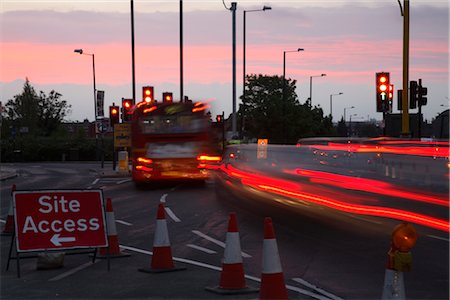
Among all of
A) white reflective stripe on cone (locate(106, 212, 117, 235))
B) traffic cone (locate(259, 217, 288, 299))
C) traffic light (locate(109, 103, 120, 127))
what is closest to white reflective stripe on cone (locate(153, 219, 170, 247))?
white reflective stripe on cone (locate(106, 212, 117, 235))

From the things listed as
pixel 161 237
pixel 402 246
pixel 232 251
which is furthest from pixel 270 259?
pixel 161 237

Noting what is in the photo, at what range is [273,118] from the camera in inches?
2835

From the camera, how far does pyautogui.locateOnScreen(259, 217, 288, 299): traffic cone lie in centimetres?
770

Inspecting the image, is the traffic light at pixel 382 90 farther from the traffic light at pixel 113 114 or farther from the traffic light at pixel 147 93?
the traffic light at pixel 113 114

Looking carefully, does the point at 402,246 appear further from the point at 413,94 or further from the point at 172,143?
the point at 172,143

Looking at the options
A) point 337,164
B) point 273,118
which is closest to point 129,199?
point 337,164

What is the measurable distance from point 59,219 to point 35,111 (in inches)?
4145

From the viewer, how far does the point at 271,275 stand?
7746mm

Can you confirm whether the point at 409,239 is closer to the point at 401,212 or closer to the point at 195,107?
the point at 401,212

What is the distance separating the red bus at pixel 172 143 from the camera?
27.4m

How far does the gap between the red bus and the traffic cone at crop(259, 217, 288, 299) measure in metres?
18.9

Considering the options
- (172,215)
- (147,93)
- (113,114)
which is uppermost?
(147,93)

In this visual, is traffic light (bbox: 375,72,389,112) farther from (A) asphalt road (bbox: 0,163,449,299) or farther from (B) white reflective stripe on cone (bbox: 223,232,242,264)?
(B) white reflective stripe on cone (bbox: 223,232,242,264)

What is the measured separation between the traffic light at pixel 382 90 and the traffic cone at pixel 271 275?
800 inches
